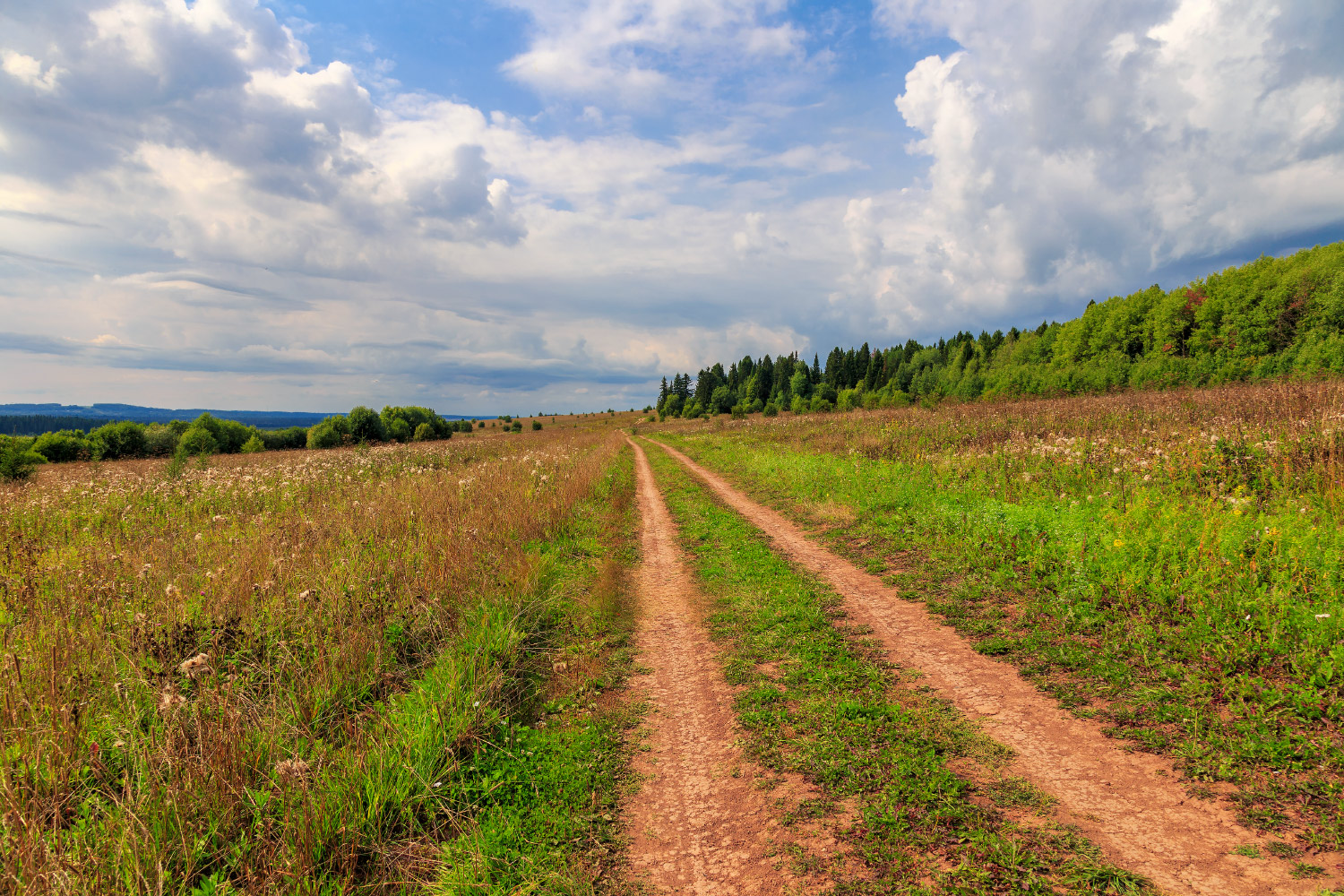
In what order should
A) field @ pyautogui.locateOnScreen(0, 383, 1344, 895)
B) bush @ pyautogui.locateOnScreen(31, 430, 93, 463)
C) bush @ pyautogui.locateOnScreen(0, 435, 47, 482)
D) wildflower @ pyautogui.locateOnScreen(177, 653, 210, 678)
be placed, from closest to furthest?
field @ pyautogui.locateOnScreen(0, 383, 1344, 895) → wildflower @ pyautogui.locateOnScreen(177, 653, 210, 678) → bush @ pyautogui.locateOnScreen(0, 435, 47, 482) → bush @ pyautogui.locateOnScreen(31, 430, 93, 463)

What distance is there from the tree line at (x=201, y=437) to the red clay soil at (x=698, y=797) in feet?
86.8

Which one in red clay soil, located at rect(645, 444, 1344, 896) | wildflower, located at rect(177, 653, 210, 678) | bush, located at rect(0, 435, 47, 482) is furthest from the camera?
bush, located at rect(0, 435, 47, 482)

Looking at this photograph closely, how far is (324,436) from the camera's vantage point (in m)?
40.8

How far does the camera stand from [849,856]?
307 centimetres

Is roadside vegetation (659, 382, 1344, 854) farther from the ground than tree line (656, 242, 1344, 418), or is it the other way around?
tree line (656, 242, 1344, 418)

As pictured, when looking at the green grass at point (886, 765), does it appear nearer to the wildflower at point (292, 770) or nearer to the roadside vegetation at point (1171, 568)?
the roadside vegetation at point (1171, 568)

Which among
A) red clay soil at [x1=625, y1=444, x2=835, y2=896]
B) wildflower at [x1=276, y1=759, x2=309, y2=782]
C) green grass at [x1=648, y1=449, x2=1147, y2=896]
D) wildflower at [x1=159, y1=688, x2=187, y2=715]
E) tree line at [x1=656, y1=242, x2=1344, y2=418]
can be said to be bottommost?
red clay soil at [x1=625, y1=444, x2=835, y2=896]

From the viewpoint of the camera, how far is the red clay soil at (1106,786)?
8.96ft

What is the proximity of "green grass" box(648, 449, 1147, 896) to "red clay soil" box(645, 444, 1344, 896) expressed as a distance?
0.18 metres

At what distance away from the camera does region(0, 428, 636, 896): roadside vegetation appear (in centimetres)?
302

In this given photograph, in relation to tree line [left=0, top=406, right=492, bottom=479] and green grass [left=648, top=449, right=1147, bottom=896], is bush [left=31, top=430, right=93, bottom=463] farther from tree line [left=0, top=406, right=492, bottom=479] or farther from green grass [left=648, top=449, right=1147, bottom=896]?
green grass [left=648, top=449, right=1147, bottom=896]

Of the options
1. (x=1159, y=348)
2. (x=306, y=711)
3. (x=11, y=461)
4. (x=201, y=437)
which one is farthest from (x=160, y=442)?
(x=1159, y=348)

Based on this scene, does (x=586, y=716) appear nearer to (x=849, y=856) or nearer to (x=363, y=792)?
(x=363, y=792)

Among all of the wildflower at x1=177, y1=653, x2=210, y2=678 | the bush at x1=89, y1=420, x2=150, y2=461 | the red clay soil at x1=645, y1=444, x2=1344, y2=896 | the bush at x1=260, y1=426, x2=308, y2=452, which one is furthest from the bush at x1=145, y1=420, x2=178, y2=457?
the red clay soil at x1=645, y1=444, x2=1344, y2=896
